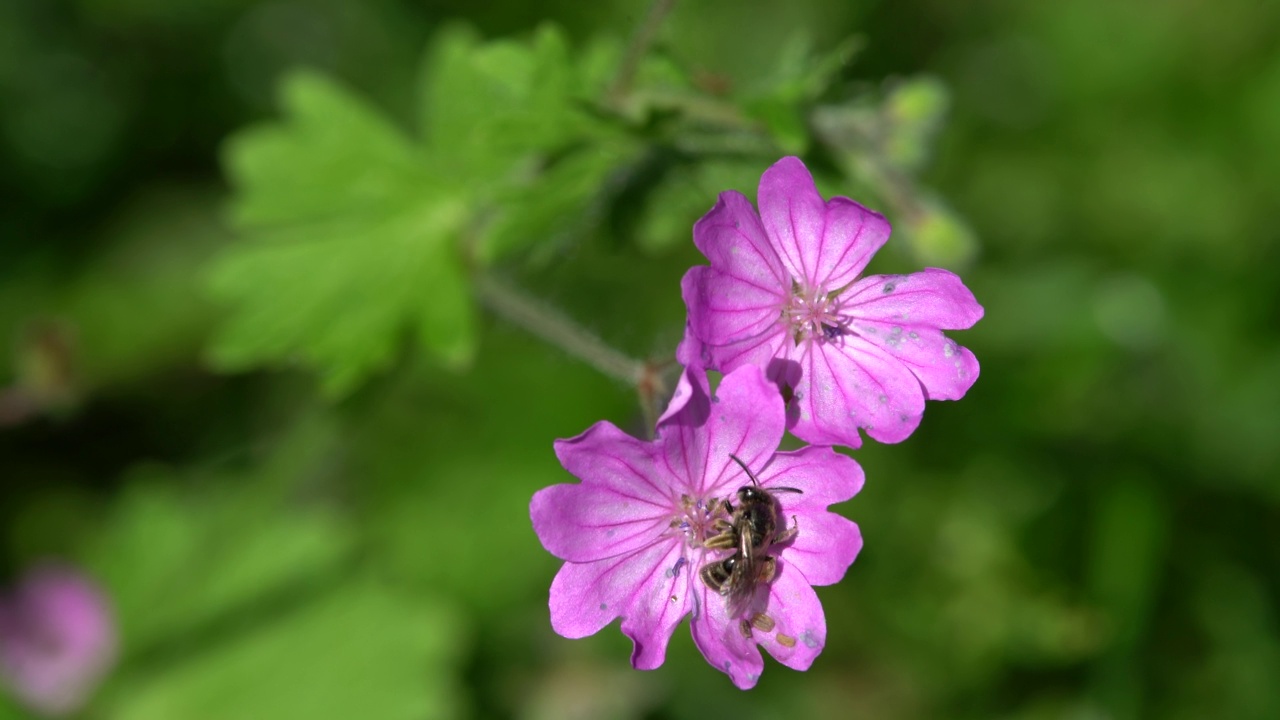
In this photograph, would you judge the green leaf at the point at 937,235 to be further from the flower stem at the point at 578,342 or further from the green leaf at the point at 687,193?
the flower stem at the point at 578,342

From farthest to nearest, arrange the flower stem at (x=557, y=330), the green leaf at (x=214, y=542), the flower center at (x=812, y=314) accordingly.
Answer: the green leaf at (x=214, y=542), the flower stem at (x=557, y=330), the flower center at (x=812, y=314)

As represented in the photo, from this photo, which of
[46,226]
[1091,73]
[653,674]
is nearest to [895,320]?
[653,674]

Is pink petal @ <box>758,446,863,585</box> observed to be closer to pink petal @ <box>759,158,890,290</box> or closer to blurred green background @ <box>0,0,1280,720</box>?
pink petal @ <box>759,158,890,290</box>

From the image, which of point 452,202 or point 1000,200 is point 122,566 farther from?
point 1000,200

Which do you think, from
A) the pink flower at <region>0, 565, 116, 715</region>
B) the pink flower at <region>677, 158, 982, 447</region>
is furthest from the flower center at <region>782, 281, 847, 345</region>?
the pink flower at <region>0, 565, 116, 715</region>

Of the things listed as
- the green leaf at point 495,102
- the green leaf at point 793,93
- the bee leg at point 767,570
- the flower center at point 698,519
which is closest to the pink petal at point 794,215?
the green leaf at point 793,93

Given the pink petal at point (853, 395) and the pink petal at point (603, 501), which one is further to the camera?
the pink petal at point (853, 395)
